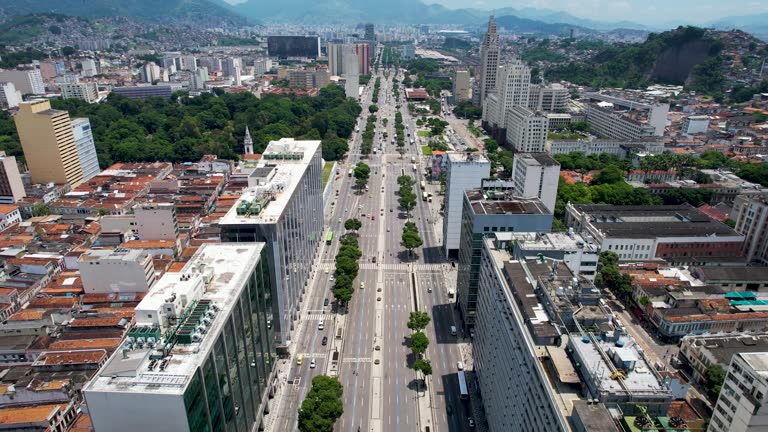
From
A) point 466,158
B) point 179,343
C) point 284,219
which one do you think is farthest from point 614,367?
point 466,158

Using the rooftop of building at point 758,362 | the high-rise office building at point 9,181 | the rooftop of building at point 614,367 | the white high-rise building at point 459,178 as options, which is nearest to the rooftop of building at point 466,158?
the white high-rise building at point 459,178

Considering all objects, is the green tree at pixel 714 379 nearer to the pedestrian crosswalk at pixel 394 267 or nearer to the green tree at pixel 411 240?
the pedestrian crosswalk at pixel 394 267

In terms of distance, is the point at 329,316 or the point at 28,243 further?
the point at 28,243

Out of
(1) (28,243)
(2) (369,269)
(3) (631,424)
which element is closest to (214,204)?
(1) (28,243)

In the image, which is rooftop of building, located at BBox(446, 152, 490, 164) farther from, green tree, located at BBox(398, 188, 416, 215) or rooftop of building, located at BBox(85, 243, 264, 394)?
rooftop of building, located at BBox(85, 243, 264, 394)

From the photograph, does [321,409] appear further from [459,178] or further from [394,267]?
[459,178]

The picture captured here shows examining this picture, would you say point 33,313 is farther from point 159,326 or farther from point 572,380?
point 572,380

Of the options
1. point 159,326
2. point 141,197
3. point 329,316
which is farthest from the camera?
point 141,197
